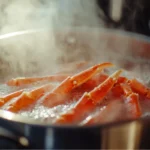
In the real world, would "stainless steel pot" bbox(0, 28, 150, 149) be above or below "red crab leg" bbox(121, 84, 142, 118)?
above

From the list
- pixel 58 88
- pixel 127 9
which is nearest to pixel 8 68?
pixel 58 88

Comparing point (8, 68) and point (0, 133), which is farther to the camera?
point (8, 68)

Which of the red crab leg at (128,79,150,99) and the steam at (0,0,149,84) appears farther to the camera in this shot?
the steam at (0,0,149,84)

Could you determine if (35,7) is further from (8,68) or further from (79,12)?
(8,68)

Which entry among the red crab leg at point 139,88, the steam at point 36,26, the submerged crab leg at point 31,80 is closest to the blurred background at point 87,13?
the steam at point 36,26

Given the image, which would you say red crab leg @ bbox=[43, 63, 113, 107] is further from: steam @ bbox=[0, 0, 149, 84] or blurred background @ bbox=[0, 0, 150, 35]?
blurred background @ bbox=[0, 0, 150, 35]

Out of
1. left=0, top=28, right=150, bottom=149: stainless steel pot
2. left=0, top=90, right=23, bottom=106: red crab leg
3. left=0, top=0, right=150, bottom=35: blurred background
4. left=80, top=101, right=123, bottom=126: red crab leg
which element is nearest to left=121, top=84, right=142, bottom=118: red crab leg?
left=80, top=101, right=123, bottom=126: red crab leg

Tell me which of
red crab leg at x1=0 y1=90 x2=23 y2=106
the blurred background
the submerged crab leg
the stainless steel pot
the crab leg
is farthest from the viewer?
the blurred background
